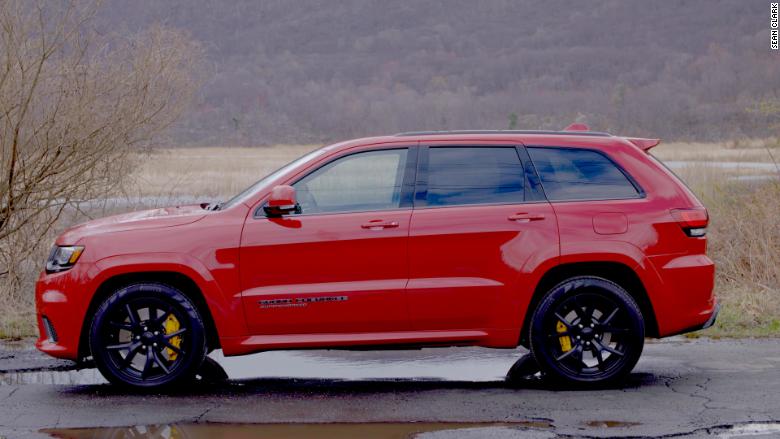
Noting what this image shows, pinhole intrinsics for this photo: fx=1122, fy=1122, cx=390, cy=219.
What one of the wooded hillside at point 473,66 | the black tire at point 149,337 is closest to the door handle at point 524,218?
the black tire at point 149,337

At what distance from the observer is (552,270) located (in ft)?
24.3

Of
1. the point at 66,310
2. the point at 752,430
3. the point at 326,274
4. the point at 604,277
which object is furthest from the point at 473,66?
the point at 752,430

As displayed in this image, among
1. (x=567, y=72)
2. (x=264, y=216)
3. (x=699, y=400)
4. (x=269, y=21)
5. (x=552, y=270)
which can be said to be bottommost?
(x=699, y=400)

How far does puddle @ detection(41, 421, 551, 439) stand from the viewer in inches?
240

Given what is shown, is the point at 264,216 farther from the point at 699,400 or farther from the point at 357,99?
the point at 357,99

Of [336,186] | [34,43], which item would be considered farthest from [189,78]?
[336,186]

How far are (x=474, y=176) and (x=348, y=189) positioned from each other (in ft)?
2.77

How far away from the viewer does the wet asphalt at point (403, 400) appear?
6246 mm

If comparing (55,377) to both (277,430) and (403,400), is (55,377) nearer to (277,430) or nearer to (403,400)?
(277,430)

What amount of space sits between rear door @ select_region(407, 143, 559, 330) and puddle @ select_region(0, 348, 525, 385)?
25.4 inches

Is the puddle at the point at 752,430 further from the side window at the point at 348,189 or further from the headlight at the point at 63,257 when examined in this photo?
the headlight at the point at 63,257

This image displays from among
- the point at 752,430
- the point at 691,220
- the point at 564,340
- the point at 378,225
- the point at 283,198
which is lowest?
the point at 752,430

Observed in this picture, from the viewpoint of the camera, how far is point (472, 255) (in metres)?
7.25

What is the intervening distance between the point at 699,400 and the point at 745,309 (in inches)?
153
